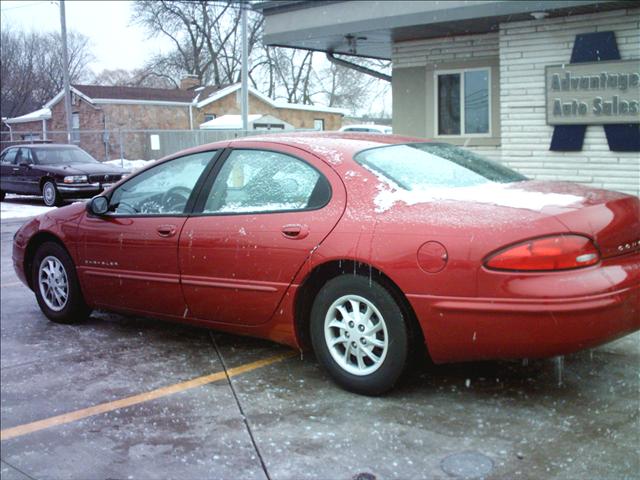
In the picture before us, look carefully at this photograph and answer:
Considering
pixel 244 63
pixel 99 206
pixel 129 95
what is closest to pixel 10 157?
pixel 129 95

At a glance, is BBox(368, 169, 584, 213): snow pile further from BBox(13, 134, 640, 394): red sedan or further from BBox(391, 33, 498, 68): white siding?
BBox(391, 33, 498, 68): white siding

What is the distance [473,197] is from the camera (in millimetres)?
3826

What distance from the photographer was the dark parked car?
277 centimetres

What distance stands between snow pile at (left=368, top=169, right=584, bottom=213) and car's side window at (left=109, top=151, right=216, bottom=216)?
1217 millimetres

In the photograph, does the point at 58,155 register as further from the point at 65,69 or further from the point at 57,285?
the point at 57,285

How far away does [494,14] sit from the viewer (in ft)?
31.2

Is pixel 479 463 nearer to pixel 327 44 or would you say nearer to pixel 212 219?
pixel 212 219

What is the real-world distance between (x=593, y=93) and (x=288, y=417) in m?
7.20

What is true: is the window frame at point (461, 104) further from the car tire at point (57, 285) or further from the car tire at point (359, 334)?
the car tire at point (359, 334)

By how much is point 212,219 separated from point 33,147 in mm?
1700

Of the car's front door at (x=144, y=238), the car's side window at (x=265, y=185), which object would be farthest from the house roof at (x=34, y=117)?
the car's side window at (x=265, y=185)

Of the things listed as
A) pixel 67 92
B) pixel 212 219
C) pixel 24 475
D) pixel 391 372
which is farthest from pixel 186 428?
pixel 67 92

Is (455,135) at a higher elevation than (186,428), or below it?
higher

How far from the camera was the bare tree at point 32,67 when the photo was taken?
2.89 m
